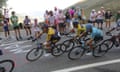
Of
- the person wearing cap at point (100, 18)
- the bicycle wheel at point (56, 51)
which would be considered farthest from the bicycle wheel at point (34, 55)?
the person wearing cap at point (100, 18)

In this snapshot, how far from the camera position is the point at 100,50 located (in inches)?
625

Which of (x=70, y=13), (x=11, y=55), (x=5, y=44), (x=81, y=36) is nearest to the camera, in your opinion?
(x=81, y=36)

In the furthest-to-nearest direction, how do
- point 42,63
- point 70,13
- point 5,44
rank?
point 70,13 → point 5,44 → point 42,63

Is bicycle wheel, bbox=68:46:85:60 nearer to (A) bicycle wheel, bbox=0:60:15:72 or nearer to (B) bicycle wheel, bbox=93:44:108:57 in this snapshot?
(B) bicycle wheel, bbox=93:44:108:57

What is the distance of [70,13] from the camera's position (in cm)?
2575

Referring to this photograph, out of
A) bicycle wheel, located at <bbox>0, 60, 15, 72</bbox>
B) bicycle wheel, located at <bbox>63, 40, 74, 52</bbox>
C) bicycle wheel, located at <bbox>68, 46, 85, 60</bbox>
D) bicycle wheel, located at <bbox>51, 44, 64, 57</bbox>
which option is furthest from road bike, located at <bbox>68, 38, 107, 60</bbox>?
bicycle wheel, located at <bbox>0, 60, 15, 72</bbox>

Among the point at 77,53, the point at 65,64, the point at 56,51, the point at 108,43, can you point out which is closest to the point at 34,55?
the point at 56,51

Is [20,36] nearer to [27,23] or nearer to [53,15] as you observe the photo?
[27,23]

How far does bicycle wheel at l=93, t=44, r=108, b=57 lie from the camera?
51.9 ft

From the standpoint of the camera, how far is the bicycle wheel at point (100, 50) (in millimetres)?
15828

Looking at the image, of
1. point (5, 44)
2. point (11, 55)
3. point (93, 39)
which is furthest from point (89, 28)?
point (5, 44)

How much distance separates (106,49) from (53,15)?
28.8ft

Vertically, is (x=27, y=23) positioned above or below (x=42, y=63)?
above

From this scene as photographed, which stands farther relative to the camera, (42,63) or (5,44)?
(5,44)
